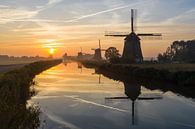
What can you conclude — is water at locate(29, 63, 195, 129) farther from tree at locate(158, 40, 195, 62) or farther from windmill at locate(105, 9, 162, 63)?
tree at locate(158, 40, 195, 62)

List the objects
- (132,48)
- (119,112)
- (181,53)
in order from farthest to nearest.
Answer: (181,53) → (132,48) → (119,112)

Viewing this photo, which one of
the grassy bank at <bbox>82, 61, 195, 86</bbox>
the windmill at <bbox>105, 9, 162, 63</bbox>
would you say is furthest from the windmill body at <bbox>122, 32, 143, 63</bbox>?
the grassy bank at <bbox>82, 61, 195, 86</bbox>

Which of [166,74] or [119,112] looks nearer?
[119,112]

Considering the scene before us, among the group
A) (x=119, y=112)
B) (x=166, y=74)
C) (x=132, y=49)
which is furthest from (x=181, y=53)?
(x=119, y=112)

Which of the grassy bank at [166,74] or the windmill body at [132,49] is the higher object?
the windmill body at [132,49]

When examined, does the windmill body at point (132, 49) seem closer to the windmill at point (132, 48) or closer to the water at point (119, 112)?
the windmill at point (132, 48)

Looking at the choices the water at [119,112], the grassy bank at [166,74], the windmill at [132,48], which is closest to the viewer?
the water at [119,112]

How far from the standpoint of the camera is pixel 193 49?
13138cm

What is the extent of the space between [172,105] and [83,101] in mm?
6164

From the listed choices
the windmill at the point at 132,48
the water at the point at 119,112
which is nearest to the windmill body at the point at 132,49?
the windmill at the point at 132,48

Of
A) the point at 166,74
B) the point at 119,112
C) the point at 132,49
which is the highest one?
the point at 132,49

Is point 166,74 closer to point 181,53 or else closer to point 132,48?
point 132,48

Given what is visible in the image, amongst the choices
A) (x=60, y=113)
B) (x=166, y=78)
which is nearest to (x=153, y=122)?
(x=60, y=113)

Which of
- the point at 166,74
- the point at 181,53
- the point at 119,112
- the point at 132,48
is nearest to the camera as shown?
the point at 119,112
